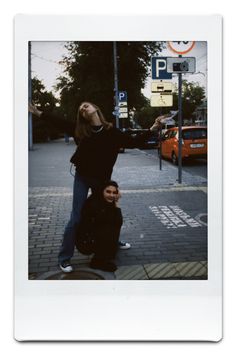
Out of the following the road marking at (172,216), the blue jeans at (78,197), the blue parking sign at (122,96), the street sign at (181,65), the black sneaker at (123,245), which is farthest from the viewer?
the road marking at (172,216)

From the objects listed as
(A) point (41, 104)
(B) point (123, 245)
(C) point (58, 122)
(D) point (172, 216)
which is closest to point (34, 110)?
(A) point (41, 104)

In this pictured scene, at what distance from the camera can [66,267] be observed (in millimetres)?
3713

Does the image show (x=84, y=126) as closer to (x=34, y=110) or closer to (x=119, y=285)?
(x=34, y=110)

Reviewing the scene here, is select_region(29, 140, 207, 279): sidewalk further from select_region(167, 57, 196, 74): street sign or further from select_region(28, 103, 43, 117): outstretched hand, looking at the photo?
select_region(167, 57, 196, 74): street sign

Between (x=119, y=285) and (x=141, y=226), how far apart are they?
1996mm

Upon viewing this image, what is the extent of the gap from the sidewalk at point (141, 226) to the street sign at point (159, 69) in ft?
2.82

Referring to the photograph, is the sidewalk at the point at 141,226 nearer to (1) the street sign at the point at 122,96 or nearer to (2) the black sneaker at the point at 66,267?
(2) the black sneaker at the point at 66,267

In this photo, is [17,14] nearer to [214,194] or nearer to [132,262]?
[214,194]

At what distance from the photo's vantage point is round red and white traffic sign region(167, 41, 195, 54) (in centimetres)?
302

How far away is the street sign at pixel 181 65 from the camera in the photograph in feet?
10.2

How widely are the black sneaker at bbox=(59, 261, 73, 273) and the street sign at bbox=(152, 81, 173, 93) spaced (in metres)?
1.65

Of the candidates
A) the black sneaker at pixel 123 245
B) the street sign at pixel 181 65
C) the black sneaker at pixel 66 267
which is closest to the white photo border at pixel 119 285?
the street sign at pixel 181 65

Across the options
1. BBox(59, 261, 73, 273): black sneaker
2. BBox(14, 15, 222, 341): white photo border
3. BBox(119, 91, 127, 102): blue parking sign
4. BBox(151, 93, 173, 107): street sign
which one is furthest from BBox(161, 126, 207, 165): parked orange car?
BBox(59, 261, 73, 273): black sneaker

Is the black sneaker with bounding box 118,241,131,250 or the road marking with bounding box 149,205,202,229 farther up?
the road marking with bounding box 149,205,202,229
